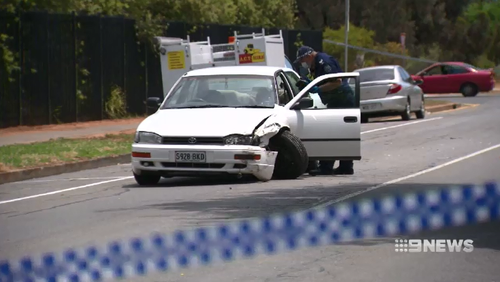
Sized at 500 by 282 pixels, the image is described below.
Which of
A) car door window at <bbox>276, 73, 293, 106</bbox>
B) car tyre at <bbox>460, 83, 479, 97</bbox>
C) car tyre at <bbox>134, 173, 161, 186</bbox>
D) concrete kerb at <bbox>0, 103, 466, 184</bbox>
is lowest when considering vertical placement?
car tyre at <bbox>460, 83, 479, 97</bbox>

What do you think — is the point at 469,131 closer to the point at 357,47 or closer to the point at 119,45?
the point at 119,45

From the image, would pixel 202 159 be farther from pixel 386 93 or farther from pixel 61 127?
pixel 386 93

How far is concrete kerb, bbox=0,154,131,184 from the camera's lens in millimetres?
15938

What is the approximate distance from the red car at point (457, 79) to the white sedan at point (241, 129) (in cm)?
2863

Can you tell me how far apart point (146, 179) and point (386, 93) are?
14.9 meters

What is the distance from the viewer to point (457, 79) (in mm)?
43750

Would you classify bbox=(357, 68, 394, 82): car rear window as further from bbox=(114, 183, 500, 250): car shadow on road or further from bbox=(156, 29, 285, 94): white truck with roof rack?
bbox=(114, 183, 500, 250): car shadow on road

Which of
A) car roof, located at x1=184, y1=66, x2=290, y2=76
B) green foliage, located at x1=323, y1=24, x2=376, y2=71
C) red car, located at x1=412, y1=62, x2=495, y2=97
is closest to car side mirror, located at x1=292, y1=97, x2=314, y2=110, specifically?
car roof, located at x1=184, y1=66, x2=290, y2=76

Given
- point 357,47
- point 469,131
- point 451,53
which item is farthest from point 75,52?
point 451,53

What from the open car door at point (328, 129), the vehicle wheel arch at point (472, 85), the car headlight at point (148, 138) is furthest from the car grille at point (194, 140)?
the vehicle wheel arch at point (472, 85)

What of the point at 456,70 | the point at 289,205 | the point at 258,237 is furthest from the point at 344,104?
the point at 456,70

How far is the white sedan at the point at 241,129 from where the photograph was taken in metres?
13.3

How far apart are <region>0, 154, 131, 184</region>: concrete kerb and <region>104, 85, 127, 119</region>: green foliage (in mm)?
9081

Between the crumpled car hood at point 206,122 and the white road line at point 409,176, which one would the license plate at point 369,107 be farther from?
the crumpled car hood at point 206,122
